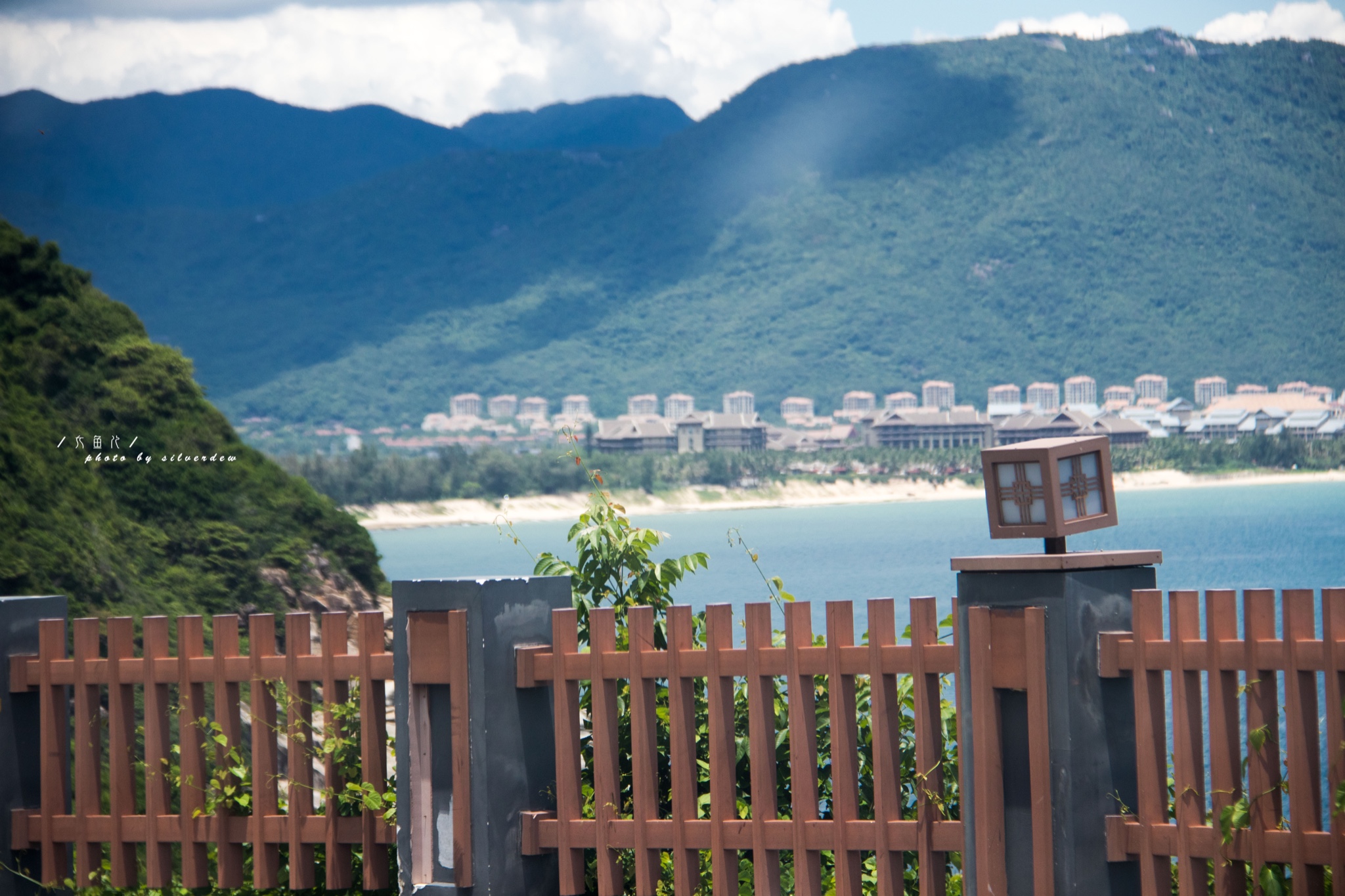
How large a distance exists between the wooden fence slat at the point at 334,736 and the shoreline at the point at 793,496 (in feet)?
210

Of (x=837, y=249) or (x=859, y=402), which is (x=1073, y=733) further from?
(x=837, y=249)

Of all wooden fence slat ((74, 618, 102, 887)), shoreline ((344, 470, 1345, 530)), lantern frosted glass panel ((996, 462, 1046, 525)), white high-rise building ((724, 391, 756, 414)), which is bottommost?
shoreline ((344, 470, 1345, 530))

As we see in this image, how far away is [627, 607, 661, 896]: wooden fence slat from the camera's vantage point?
287cm

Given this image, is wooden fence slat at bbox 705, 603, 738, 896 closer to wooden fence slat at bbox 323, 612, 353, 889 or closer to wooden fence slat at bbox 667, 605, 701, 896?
wooden fence slat at bbox 667, 605, 701, 896

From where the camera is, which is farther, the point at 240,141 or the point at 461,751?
the point at 240,141

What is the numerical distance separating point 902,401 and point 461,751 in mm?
109256

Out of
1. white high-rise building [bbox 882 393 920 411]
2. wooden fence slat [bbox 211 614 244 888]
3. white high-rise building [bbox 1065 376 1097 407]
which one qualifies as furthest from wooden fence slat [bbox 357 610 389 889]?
white high-rise building [bbox 882 393 920 411]

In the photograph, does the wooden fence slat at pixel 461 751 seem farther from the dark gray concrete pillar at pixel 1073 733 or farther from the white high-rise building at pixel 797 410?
the white high-rise building at pixel 797 410

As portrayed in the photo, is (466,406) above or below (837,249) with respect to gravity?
below

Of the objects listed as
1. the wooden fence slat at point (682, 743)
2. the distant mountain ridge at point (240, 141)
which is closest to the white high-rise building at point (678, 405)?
the distant mountain ridge at point (240, 141)

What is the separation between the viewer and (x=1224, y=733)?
2.43 metres

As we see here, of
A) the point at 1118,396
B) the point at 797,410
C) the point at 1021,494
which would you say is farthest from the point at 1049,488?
the point at 797,410

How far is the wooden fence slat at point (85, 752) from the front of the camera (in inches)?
134

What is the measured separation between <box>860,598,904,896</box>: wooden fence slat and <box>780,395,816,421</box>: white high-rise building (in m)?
108
